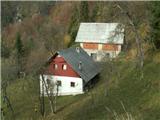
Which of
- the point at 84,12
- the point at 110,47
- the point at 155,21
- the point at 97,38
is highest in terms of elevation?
the point at 84,12

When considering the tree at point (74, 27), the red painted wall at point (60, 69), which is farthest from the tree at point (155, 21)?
the tree at point (74, 27)

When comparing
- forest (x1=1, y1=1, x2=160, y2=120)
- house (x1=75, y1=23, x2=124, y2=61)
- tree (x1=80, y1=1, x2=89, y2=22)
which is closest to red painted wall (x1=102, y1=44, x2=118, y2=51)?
house (x1=75, y1=23, x2=124, y2=61)

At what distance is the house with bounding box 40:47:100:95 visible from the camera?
40906 millimetres

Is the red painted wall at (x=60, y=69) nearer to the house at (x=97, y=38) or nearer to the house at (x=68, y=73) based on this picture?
the house at (x=68, y=73)

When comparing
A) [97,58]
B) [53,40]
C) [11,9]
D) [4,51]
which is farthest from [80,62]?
[11,9]

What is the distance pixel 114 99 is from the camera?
33.1 m

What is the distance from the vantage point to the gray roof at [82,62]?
4122 centimetres

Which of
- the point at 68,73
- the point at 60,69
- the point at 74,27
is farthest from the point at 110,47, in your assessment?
the point at 74,27

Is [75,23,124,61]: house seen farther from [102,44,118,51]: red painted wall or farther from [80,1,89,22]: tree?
[80,1,89,22]: tree

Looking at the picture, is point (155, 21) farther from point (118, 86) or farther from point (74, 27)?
point (74, 27)

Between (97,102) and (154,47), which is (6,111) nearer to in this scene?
(97,102)

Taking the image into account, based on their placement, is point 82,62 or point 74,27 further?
point 74,27

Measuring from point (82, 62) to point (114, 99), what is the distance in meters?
11.6

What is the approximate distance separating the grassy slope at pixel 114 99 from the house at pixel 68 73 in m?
1.62
